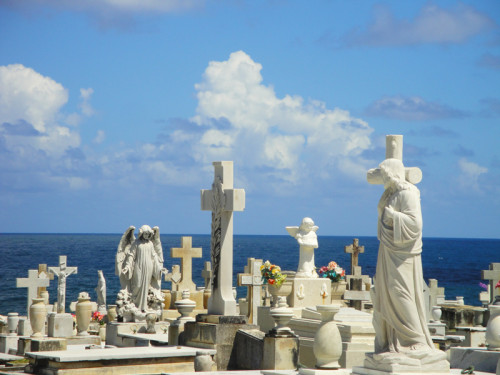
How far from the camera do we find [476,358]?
12.5m

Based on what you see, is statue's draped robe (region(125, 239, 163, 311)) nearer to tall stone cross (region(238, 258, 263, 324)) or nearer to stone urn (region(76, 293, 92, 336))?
stone urn (region(76, 293, 92, 336))

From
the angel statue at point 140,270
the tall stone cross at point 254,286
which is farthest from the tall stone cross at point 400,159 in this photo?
the tall stone cross at point 254,286

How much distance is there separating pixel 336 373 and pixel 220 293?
5175 millimetres

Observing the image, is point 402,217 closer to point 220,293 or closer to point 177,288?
point 220,293

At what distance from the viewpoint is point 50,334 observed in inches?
695

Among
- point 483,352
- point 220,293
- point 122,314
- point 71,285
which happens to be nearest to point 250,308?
point 122,314

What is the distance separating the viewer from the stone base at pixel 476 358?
12.2 m

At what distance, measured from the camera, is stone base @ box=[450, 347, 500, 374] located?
12211 millimetres

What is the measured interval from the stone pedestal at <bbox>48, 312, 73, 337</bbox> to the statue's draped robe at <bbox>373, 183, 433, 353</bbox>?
339 inches

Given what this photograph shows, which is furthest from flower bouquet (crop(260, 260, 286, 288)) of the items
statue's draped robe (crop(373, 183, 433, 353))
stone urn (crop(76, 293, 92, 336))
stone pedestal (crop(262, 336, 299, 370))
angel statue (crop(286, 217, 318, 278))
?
statue's draped robe (crop(373, 183, 433, 353))

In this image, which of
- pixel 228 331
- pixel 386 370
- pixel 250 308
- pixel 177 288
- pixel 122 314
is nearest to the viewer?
pixel 386 370

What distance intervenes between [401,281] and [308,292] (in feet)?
27.6

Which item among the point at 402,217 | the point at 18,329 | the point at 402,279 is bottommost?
the point at 18,329

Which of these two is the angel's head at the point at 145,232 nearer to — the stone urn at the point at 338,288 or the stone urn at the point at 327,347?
the stone urn at the point at 338,288
